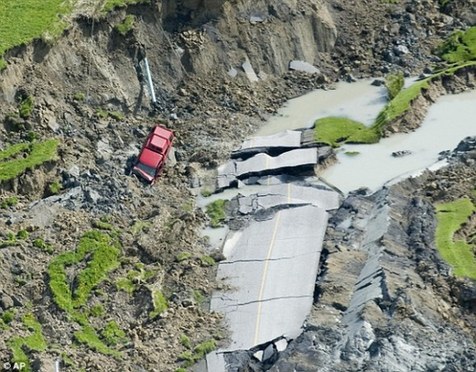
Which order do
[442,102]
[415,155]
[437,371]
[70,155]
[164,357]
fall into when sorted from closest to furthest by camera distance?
[437,371] → [164,357] → [70,155] → [415,155] → [442,102]

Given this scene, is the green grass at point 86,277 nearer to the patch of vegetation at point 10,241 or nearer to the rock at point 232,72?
the patch of vegetation at point 10,241

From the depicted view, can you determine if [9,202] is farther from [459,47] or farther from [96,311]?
[459,47]

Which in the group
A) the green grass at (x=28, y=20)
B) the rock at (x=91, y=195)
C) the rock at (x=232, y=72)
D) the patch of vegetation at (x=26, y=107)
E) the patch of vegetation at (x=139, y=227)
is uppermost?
the green grass at (x=28, y=20)

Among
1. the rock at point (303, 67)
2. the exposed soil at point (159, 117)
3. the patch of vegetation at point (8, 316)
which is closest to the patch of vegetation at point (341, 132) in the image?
the exposed soil at point (159, 117)

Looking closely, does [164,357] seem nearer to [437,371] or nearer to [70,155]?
[437,371]

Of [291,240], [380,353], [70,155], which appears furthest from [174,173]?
[380,353]

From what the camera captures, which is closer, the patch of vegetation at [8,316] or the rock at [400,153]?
the patch of vegetation at [8,316]
